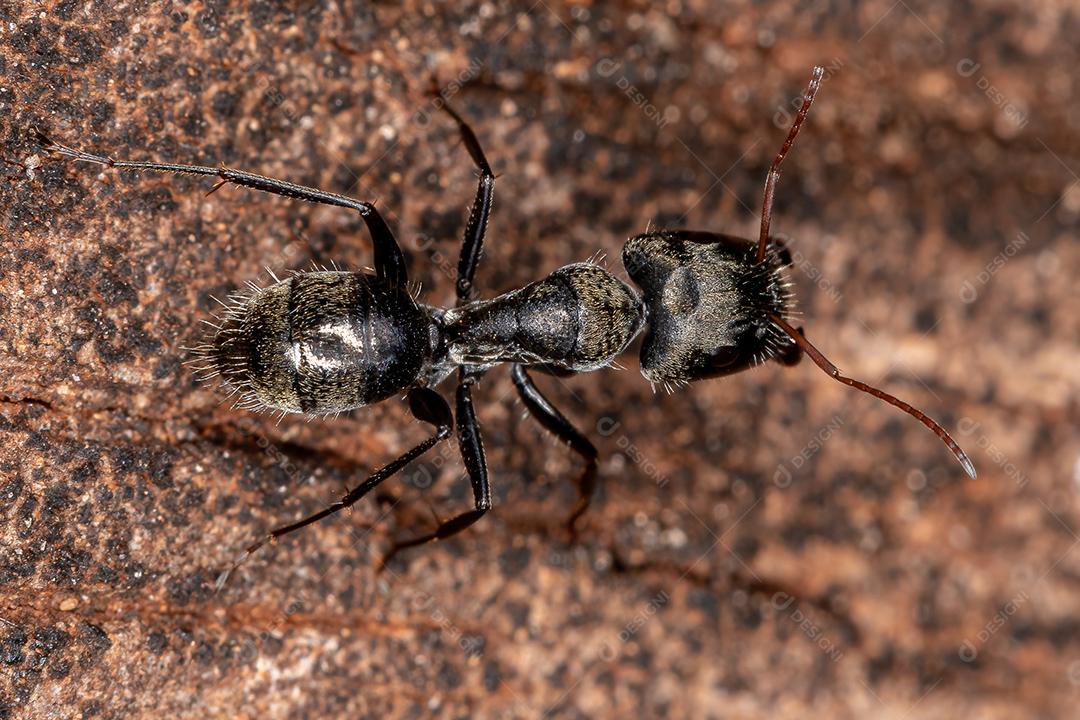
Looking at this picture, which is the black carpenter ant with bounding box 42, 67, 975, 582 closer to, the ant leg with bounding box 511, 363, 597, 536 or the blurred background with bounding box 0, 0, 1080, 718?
the ant leg with bounding box 511, 363, 597, 536

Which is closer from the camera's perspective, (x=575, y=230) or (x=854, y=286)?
(x=575, y=230)

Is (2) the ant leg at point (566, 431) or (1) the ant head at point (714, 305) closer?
(1) the ant head at point (714, 305)

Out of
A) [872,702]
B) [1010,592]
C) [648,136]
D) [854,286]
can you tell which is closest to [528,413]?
[648,136]

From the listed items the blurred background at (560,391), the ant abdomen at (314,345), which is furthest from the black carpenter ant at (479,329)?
the blurred background at (560,391)

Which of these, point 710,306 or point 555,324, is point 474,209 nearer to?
A: point 555,324

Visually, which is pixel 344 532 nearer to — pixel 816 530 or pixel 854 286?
pixel 816 530

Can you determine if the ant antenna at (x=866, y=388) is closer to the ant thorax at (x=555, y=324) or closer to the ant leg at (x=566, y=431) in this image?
the ant thorax at (x=555, y=324)

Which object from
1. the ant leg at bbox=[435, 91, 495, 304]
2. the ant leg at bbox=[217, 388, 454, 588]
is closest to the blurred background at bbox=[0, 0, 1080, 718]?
the ant leg at bbox=[217, 388, 454, 588]
